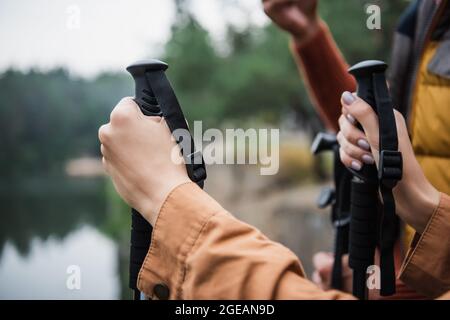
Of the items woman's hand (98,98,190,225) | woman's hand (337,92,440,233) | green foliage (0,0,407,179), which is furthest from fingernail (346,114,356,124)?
green foliage (0,0,407,179)

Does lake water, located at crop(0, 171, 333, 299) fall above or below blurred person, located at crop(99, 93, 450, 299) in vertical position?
below

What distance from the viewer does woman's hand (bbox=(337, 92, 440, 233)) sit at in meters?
0.61

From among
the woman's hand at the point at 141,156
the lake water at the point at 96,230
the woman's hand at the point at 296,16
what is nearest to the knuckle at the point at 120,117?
the woman's hand at the point at 141,156

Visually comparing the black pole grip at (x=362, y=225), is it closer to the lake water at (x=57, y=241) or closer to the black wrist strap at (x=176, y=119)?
the black wrist strap at (x=176, y=119)

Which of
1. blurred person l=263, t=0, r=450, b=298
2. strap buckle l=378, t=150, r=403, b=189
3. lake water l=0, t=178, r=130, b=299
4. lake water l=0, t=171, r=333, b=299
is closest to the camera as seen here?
strap buckle l=378, t=150, r=403, b=189

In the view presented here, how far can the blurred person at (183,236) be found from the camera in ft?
1.51

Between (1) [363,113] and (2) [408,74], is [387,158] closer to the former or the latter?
(1) [363,113]

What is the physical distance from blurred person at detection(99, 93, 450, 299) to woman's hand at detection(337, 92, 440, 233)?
160 mm

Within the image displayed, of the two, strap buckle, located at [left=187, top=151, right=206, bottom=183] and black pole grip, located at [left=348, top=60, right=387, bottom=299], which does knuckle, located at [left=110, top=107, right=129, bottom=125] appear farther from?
black pole grip, located at [left=348, top=60, right=387, bottom=299]

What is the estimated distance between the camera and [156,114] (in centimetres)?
54

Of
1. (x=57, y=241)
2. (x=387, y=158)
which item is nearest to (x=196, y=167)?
(x=387, y=158)
